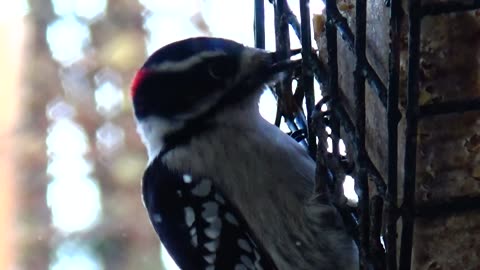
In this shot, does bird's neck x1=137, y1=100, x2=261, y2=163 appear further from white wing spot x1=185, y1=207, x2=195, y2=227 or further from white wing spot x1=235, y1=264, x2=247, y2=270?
white wing spot x1=235, y1=264, x2=247, y2=270

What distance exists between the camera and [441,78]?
1.48m

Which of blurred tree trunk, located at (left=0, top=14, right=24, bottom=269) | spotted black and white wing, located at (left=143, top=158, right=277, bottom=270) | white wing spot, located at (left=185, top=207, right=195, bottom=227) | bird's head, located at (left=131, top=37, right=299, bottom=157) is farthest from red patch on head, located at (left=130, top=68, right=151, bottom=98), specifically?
blurred tree trunk, located at (left=0, top=14, right=24, bottom=269)

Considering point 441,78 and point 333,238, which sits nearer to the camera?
A: point 441,78

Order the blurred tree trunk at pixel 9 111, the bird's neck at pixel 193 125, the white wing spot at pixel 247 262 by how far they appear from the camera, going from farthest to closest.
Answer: the blurred tree trunk at pixel 9 111 < the bird's neck at pixel 193 125 < the white wing spot at pixel 247 262

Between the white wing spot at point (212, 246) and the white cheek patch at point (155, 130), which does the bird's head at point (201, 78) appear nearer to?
the white cheek patch at point (155, 130)

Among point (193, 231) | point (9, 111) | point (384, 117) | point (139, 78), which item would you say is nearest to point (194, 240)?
point (193, 231)

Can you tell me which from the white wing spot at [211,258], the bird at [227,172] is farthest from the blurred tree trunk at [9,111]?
the white wing spot at [211,258]

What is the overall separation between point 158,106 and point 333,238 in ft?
1.50

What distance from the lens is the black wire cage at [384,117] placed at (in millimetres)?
1305

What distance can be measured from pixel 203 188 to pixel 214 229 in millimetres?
83

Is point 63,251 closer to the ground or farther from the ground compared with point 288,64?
closer to the ground

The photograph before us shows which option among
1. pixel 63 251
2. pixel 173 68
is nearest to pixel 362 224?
pixel 173 68

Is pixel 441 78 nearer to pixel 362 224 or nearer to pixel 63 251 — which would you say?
pixel 362 224

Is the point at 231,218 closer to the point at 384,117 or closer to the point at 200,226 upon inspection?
the point at 200,226
